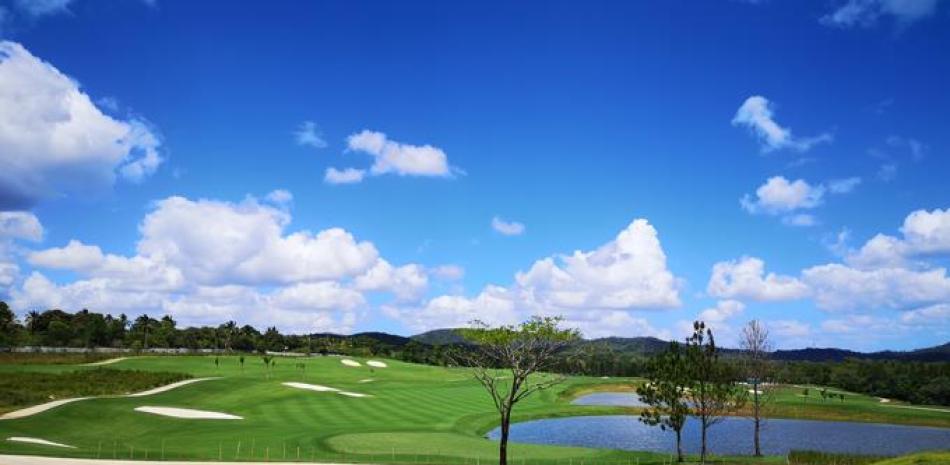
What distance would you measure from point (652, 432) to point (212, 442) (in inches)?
1761

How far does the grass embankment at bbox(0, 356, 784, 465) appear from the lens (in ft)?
149

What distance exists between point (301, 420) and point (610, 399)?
7090cm

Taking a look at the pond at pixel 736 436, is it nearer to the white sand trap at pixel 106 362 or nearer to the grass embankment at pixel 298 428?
the grass embankment at pixel 298 428

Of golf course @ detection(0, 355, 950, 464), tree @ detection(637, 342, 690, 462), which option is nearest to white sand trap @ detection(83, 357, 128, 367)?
golf course @ detection(0, 355, 950, 464)

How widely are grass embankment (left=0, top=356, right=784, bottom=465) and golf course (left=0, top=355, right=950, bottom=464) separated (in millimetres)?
96

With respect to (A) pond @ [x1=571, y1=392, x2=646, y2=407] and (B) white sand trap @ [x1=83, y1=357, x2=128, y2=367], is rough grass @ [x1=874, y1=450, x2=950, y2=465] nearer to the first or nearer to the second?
(A) pond @ [x1=571, y1=392, x2=646, y2=407]

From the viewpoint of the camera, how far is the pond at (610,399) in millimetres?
114050

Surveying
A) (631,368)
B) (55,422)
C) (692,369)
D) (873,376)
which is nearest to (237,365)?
(55,422)

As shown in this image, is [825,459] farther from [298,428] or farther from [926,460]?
[298,428]

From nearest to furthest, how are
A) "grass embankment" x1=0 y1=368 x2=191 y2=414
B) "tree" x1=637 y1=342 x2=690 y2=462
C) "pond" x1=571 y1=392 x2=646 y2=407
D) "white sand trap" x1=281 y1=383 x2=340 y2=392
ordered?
"tree" x1=637 y1=342 x2=690 y2=462 → "grass embankment" x1=0 y1=368 x2=191 y2=414 → "white sand trap" x1=281 y1=383 x2=340 y2=392 → "pond" x1=571 y1=392 x2=646 y2=407

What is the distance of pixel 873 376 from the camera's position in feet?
491

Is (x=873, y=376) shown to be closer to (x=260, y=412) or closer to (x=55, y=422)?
(x=260, y=412)

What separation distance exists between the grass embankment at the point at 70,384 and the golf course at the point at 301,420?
2.29 meters

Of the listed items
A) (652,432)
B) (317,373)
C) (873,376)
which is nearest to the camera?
(652,432)
